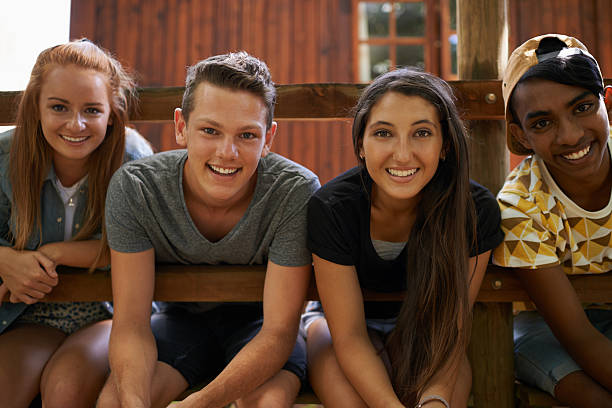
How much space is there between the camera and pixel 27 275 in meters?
1.52

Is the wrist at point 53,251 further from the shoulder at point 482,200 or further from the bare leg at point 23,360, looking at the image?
the shoulder at point 482,200

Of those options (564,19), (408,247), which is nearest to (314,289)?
(408,247)

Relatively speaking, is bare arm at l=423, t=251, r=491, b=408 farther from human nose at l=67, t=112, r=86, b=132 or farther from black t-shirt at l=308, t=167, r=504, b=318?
human nose at l=67, t=112, r=86, b=132

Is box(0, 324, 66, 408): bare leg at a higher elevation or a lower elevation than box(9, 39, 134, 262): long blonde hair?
lower

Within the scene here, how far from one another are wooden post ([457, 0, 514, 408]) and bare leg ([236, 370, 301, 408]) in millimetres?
610

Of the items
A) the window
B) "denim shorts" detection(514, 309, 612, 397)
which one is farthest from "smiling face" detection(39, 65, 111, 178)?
the window

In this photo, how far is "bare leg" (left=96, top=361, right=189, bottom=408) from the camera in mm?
1311

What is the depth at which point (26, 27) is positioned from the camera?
381 centimetres

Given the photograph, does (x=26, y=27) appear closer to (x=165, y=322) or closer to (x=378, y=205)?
(x=165, y=322)

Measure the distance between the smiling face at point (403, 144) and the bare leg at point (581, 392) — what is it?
0.65 meters

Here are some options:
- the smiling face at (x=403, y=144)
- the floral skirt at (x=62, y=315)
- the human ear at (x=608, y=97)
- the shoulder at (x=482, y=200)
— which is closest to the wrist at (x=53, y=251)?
the floral skirt at (x=62, y=315)

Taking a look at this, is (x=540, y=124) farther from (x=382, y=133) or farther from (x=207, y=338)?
(x=207, y=338)

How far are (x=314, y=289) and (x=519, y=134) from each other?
29.9 inches

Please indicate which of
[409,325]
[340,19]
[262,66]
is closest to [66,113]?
[262,66]
